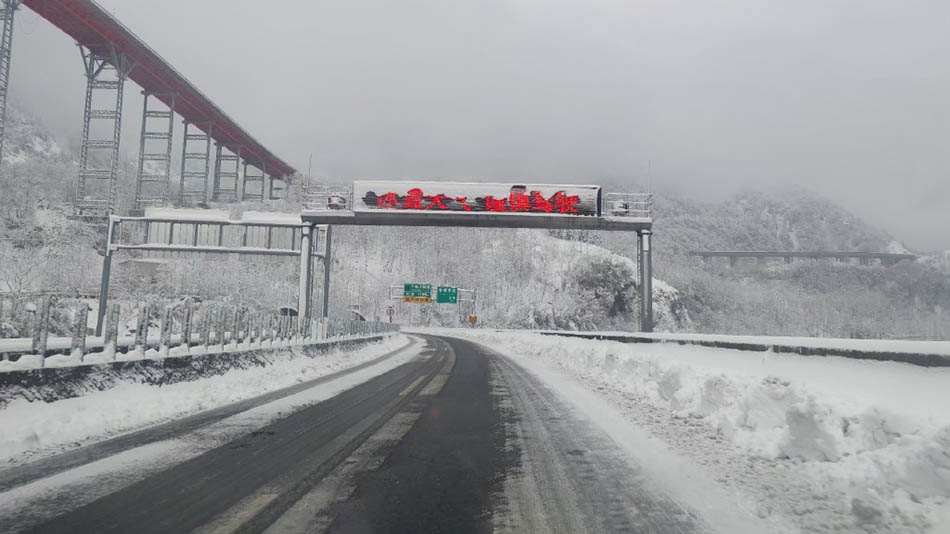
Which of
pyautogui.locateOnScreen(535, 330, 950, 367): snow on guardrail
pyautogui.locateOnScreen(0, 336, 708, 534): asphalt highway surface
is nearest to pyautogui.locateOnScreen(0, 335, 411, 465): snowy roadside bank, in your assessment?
pyautogui.locateOnScreen(0, 336, 708, 534): asphalt highway surface

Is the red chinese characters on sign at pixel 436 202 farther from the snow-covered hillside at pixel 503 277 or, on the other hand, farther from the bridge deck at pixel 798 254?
the bridge deck at pixel 798 254

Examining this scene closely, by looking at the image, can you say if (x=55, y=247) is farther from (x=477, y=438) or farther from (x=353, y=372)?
(x=477, y=438)

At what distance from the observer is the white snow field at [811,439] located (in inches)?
141

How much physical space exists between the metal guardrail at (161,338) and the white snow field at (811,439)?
24.1ft

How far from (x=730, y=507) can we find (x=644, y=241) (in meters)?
Result: 25.7

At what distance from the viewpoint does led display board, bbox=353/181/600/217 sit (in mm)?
28219

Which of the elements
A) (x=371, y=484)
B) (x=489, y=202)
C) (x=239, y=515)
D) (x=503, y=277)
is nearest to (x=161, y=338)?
(x=371, y=484)

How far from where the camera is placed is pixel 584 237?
532 ft

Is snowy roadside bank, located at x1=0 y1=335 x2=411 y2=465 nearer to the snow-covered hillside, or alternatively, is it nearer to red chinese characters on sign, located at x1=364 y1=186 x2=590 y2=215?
red chinese characters on sign, located at x1=364 y1=186 x2=590 y2=215

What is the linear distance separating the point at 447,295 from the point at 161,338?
62.3 meters

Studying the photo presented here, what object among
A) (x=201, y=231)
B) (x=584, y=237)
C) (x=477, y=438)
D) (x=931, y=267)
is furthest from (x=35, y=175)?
(x=931, y=267)

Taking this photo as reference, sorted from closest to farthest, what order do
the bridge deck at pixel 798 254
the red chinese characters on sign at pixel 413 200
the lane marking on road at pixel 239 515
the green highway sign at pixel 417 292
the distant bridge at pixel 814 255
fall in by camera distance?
the lane marking on road at pixel 239 515, the red chinese characters on sign at pixel 413 200, the green highway sign at pixel 417 292, the bridge deck at pixel 798 254, the distant bridge at pixel 814 255

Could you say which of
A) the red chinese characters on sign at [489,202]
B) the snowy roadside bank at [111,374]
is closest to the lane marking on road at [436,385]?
the snowy roadside bank at [111,374]

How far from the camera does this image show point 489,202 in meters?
28.6
